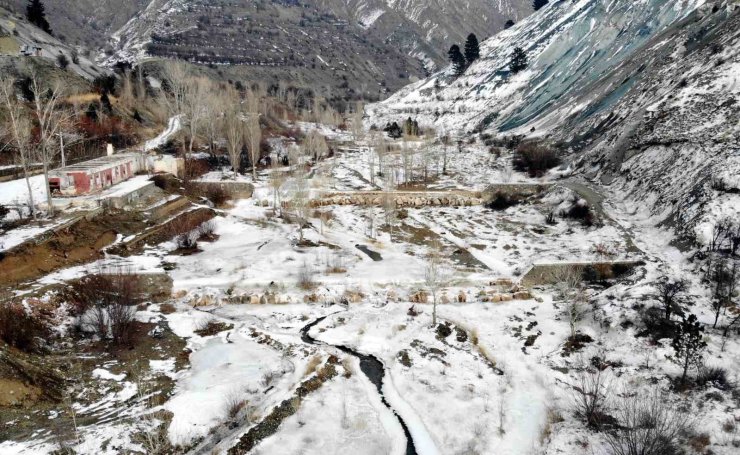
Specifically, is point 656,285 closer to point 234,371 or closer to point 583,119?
point 234,371

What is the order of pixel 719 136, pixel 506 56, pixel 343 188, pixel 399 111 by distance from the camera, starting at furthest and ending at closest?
1. pixel 399 111
2. pixel 506 56
3. pixel 343 188
4. pixel 719 136

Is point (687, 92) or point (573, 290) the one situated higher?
point (687, 92)

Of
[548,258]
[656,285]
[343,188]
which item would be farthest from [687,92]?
[343,188]

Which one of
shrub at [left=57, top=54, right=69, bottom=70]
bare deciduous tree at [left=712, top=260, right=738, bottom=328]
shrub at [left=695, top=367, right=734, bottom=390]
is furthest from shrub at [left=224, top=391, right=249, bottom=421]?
shrub at [left=57, top=54, right=69, bottom=70]

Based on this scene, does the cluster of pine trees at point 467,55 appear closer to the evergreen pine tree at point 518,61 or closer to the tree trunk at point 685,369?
the evergreen pine tree at point 518,61

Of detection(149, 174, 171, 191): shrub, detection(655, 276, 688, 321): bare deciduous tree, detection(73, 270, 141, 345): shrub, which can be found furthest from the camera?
detection(149, 174, 171, 191): shrub

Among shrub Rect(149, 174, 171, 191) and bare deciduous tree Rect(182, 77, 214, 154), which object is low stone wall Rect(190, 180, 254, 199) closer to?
shrub Rect(149, 174, 171, 191)

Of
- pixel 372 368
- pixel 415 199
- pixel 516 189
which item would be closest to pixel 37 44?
pixel 415 199
